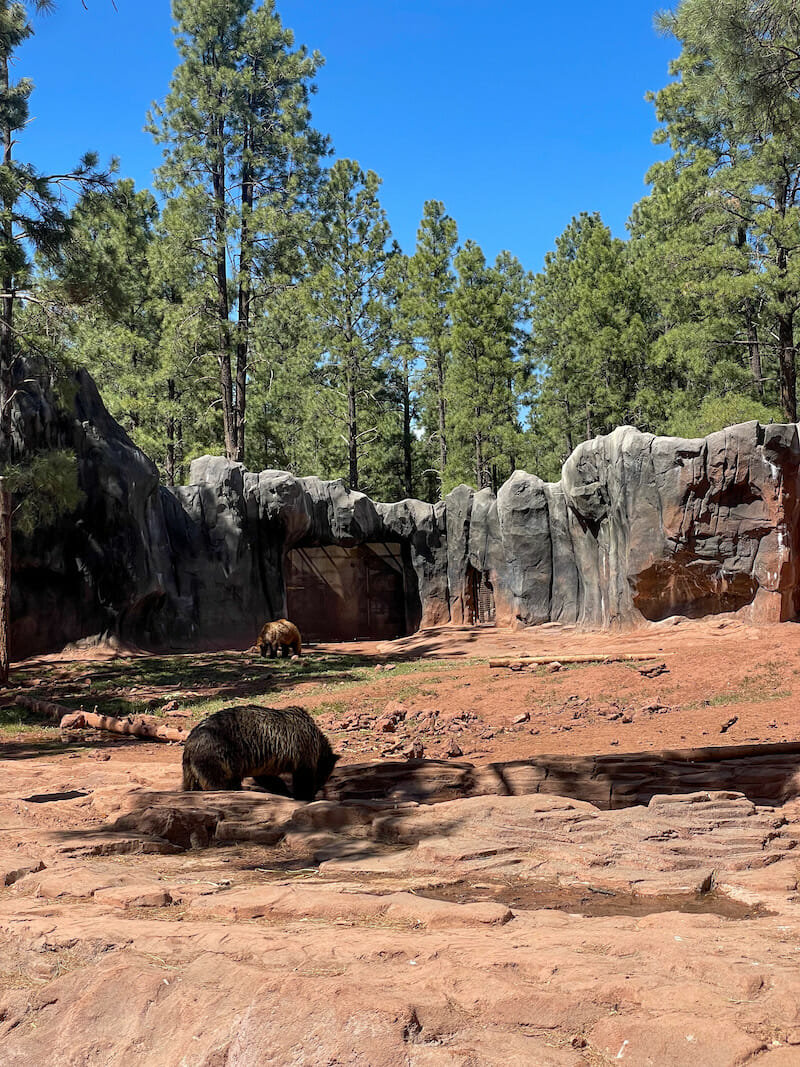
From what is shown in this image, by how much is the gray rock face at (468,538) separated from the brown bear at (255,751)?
1107cm

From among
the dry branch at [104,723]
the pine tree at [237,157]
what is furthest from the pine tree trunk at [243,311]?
the dry branch at [104,723]

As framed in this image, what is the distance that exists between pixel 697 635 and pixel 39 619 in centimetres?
1212

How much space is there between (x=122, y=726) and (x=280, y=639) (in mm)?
7346

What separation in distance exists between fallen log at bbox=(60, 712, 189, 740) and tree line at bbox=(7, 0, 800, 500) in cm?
792

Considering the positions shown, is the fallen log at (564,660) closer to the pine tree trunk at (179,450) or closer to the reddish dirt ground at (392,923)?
the reddish dirt ground at (392,923)

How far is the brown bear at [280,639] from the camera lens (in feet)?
57.7

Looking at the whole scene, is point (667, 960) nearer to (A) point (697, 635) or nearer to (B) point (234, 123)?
(A) point (697, 635)

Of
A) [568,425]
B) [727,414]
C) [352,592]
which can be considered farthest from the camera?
[568,425]

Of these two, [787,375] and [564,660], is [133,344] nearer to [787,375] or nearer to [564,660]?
[564,660]

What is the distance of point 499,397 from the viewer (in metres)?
31.5

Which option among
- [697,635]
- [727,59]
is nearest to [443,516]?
[697,635]

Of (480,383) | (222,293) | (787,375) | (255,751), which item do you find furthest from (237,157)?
(255,751)

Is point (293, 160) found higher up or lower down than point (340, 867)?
higher up

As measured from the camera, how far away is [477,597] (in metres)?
24.7
